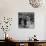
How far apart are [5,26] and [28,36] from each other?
3.24 feet

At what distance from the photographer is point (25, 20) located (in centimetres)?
521

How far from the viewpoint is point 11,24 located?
5.14 m

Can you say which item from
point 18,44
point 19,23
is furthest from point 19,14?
point 18,44

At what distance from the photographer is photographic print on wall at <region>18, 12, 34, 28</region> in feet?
17.0

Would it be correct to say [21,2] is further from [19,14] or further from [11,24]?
[11,24]

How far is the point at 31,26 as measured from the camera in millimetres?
5180

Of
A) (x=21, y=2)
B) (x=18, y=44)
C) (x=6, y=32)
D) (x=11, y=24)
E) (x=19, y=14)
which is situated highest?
(x=21, y=2)

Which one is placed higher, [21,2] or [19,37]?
[21,2]

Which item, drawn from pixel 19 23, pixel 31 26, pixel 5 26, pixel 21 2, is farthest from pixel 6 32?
pixel 21 2

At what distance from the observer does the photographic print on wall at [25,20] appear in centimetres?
518

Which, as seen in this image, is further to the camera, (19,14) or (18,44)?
(19,14)

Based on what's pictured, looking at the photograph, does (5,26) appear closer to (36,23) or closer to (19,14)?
(19,14)

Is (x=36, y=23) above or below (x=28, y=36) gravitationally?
above

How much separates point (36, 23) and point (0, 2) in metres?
1.65
